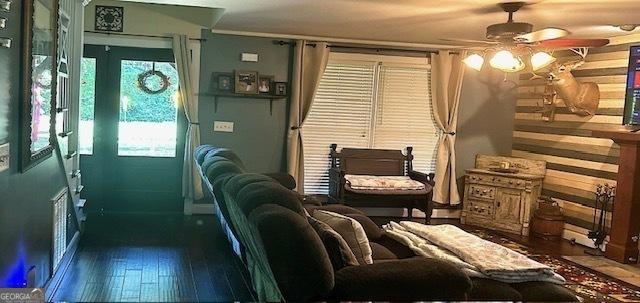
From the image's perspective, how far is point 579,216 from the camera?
22.3 ft

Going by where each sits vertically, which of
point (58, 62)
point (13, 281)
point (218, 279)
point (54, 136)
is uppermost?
point (58, 62)

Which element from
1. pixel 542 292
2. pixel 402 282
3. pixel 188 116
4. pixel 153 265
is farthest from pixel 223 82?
pixel 402 282

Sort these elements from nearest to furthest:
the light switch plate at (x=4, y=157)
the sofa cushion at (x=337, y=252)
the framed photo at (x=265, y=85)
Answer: the light switch plate at (x=4, y=157), the sofa cushion at (x=337, y=252), the framed photo at (x=265, y=85)

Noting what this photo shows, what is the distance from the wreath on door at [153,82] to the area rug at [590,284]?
4406mm

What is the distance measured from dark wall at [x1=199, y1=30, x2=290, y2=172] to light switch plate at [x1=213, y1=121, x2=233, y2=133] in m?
0.04

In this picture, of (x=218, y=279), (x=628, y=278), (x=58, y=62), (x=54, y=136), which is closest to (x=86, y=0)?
(x=58, y=62)

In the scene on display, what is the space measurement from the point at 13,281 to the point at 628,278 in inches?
189

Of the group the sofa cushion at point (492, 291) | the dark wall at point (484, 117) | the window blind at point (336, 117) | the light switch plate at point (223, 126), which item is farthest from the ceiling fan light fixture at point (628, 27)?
the light switch plate at point (223, 126)

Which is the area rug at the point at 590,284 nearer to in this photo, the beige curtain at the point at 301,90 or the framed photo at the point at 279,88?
the beige curtain at the point at 301,90

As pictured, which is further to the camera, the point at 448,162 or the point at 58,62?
the point at 448,162

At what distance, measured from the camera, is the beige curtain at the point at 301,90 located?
7340mm

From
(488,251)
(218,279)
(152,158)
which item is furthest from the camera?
(152,158)

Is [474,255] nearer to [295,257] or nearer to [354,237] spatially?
[354,237]

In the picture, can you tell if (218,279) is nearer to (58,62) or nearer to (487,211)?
(58,62)
